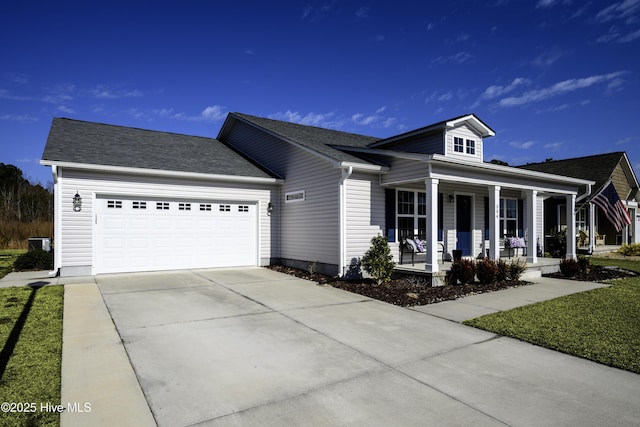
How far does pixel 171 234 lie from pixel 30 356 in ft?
24.3

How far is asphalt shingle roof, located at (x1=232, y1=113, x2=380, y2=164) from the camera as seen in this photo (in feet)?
38.7

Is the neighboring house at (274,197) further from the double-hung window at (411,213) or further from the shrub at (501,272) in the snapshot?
the shrub at (501,272)

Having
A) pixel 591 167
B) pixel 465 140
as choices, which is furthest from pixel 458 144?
pixel 591 167

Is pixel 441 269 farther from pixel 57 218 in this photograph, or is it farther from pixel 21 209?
pixel 21 209

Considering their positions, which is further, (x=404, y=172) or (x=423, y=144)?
(x=423, y=144)

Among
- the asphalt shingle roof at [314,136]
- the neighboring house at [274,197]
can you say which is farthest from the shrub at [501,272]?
the asphalt shingle roof at [314,136]

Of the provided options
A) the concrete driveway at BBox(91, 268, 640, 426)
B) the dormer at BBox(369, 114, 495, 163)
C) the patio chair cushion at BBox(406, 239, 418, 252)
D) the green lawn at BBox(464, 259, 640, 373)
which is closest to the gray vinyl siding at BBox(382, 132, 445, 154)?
the dormer at BBox(369, 114, 495, 163)

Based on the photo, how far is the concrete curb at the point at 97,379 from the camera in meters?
3.12

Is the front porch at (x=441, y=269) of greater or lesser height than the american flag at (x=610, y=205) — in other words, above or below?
below

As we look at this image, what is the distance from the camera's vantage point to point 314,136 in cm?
1447

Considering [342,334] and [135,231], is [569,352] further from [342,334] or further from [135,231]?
[135,231]

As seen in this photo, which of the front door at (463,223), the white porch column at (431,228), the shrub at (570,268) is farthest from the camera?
the front door at (463,223)

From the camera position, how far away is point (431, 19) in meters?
11.8

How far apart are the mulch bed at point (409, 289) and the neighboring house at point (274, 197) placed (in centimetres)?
53
